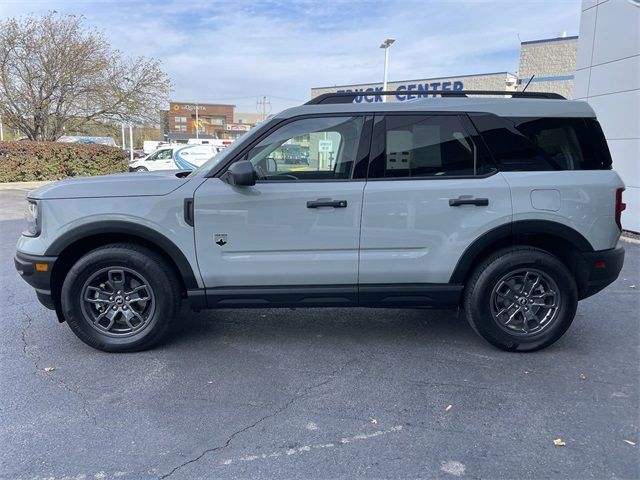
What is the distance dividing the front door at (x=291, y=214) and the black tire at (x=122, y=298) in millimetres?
345

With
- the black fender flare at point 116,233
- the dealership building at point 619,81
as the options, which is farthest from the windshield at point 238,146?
the dealership building at point 619,81

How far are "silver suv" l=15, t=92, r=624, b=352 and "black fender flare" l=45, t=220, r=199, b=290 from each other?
1 cm

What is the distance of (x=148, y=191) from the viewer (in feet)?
12.1

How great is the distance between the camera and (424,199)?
3689mm

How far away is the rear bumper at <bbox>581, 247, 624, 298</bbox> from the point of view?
3.84m

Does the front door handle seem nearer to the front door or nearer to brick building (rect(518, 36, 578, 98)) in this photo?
the front door

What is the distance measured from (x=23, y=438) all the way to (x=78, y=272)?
1.28 metres

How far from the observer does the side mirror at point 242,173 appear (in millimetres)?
3492

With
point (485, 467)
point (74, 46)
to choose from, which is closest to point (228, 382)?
point (485, 467)

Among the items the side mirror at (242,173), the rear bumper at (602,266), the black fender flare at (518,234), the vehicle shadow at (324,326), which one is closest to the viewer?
the side mirror at (242,173)

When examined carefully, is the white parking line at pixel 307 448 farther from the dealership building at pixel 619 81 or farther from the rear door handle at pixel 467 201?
the dealership building at pixel 619 81

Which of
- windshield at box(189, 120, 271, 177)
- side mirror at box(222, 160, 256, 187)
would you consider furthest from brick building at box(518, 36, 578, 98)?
side mirror at box(222, 160, 256, 187)

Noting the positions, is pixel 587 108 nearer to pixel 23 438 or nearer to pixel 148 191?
pixel 148 191

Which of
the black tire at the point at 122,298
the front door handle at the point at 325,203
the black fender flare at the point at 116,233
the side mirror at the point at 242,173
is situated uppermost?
the side mirror at the point at 242,173
